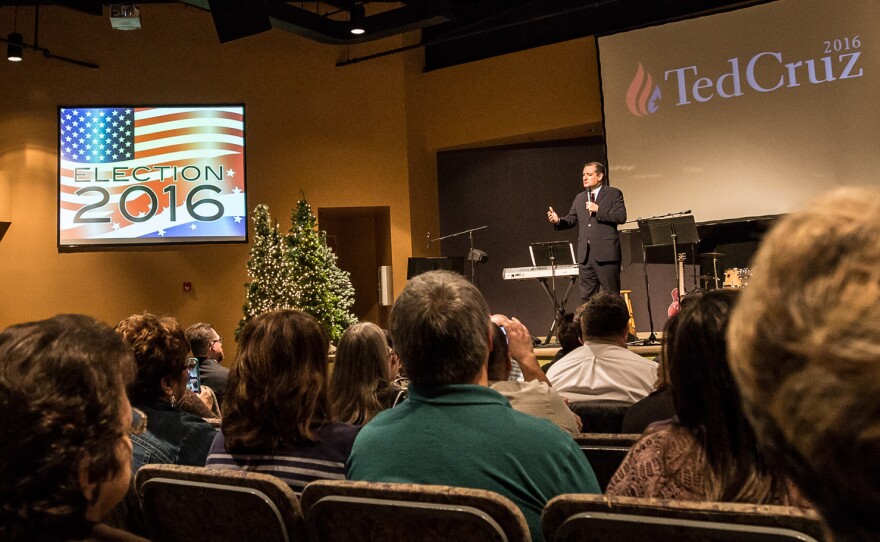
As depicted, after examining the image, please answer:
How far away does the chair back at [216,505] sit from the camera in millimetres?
1620

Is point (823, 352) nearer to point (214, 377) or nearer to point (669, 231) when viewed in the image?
point (214, 377)

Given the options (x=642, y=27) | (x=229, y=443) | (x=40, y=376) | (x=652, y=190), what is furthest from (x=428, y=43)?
(x=40, y=376)

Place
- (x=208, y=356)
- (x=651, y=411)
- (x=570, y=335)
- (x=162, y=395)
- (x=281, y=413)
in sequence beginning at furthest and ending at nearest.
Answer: (x=208, y=356), (x=570, y=335), (x=162, y=395), (x=651, y=411), (x=281, y=413)

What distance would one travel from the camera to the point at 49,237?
985 centimetres

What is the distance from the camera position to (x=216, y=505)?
1.70 meters

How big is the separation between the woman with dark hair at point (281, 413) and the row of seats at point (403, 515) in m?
0.27

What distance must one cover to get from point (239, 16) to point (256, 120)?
2.30 m

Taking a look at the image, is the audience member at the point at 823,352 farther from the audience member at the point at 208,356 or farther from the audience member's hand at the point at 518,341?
the audience member at the point at 208,356

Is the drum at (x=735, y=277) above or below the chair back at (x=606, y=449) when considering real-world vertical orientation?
above

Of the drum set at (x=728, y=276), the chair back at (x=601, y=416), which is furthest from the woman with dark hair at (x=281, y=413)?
the drum set at (x=728, y=276)

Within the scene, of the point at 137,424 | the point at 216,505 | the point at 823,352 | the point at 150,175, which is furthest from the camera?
the point at 150,175

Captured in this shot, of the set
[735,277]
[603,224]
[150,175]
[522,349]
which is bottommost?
[522,349]

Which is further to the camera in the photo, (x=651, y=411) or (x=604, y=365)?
(x=604, y=365)

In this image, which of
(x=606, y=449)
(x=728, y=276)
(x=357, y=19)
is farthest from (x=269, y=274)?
(x=606, y=449)
